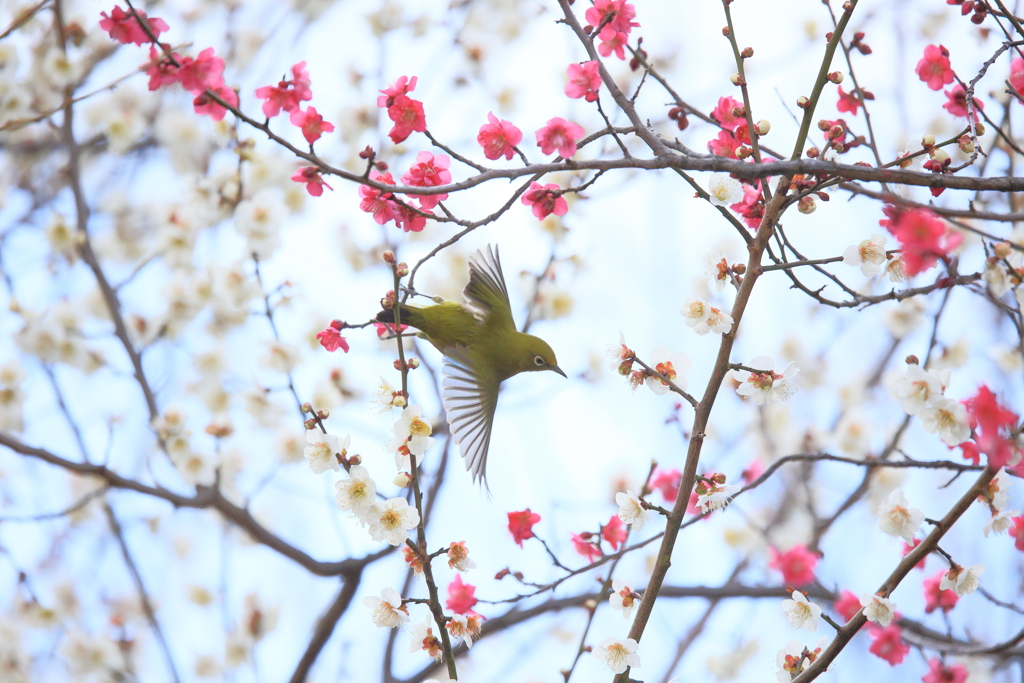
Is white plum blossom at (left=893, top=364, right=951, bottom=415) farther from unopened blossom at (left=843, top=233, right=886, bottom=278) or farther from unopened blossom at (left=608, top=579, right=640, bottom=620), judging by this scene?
unopened blossom at (left=608, top=579, right=640, bottom=620)

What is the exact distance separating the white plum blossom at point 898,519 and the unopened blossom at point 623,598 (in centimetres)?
49

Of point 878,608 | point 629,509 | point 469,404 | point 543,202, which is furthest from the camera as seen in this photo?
point 469,404

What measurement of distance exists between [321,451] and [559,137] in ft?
2.28

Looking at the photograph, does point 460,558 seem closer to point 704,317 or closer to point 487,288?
point 704,317

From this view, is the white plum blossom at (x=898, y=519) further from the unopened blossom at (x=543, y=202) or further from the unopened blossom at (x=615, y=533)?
the unopened blossom at (x=543, y=202)

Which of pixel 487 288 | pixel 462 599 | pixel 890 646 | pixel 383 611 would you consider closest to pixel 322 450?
pixel 383 611

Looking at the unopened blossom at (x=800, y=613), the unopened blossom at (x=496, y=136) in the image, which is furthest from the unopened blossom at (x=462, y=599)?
the unopened blossom at (x=496, y=136)

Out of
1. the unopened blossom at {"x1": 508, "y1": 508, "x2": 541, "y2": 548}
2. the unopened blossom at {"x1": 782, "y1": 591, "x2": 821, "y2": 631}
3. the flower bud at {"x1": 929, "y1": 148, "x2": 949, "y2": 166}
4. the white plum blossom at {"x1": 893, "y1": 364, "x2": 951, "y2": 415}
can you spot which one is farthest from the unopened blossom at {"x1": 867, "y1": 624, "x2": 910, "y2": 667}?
the flower bud at {"x1": 929, "y1": 148, "x2": 949, "y2": 166}

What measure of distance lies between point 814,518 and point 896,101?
1.54m

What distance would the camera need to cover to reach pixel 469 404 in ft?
5.95

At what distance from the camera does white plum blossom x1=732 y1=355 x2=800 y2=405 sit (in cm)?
148

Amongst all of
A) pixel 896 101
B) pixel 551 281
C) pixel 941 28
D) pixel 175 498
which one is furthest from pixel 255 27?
pixel 941 28

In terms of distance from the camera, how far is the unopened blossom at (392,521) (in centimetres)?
141

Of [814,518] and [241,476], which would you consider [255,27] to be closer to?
[241,476]
